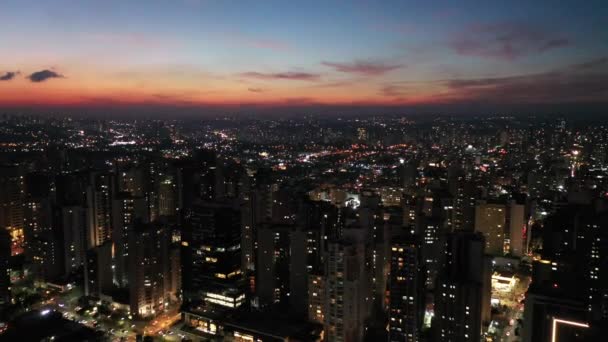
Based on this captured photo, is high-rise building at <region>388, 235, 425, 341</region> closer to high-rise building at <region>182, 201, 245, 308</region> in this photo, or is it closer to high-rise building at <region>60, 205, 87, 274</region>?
high-rise building at <region>182, 201, 245, 308</region>

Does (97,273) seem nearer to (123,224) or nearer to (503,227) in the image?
(123,224)

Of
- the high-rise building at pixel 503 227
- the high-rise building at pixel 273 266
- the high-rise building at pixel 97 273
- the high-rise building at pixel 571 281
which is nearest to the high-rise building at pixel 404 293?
the high-rise building at pixel 571 281

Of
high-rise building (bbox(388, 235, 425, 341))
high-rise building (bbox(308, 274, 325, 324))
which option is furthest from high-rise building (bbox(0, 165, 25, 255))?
high-rise building (bbox(388, 235, 425, 341))

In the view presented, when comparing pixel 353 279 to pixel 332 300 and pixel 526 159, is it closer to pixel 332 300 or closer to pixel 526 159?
pixel 332 300

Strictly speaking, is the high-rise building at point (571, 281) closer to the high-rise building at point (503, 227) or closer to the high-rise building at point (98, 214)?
the high-rise building at point (503, 227)

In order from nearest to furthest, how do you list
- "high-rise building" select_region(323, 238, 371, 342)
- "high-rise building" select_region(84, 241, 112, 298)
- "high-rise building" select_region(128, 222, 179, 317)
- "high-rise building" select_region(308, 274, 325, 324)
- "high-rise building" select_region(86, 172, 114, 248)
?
"high-rise building" select_region(323, 238, 371, 342) < "high-rise building" select_region(308, 274, 325, 324) < "high-rise building" select_region(128, 222, 179, 317) < "high-rise building" select_region(84, 241, 112, 298) < "high-rise building" select_region(86, 172, 114, 248)

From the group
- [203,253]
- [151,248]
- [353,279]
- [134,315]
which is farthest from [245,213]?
[353,279]
